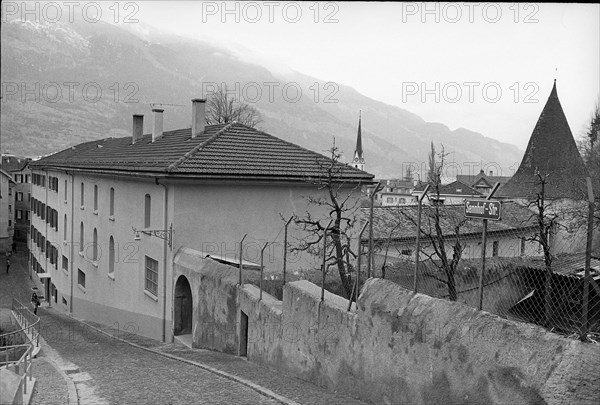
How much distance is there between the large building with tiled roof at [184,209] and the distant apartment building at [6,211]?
37.5m

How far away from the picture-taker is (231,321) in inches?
470

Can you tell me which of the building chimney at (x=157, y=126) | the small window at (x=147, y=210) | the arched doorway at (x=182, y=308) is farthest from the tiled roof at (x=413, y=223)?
the building chimney at (x=157, y=126)

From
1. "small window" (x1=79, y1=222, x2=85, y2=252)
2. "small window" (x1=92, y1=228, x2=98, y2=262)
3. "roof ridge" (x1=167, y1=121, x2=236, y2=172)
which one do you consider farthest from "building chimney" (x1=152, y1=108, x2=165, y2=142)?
"small window" (x1=79, y1=222, x2=85, y2=252)

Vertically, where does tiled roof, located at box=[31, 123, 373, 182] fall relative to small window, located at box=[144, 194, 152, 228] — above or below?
above

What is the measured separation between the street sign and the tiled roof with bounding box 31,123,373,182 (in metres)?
9.03

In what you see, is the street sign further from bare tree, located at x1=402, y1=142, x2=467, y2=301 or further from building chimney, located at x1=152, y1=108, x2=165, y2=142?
building chimney, located at x1=152, y1=108, x2=165, y2=142

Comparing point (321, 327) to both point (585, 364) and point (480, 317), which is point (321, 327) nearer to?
point (480, 317)

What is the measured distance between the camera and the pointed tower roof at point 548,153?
38.3 metres

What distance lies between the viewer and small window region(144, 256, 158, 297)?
52.6 feet

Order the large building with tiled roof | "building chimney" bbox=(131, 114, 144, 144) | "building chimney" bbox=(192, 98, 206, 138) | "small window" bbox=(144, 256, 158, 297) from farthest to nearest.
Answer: "building chimney" bbox=(131, 114, 144, 144) < "building chimney" bbox=(192, 98, 206, 138) < "small window" bbox=(144, 256, 158, 297) < the large building with tiled roof

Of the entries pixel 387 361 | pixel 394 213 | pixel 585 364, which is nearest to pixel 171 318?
pixel 387 361

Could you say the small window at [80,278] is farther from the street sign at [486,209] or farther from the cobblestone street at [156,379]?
the street sign at [486,209]

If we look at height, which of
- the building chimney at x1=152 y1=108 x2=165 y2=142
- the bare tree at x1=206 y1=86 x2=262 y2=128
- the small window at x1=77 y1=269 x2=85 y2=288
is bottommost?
the small window at x1=77 y1=269 x2=85 y2=288

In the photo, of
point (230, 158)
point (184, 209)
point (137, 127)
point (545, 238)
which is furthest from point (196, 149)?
point (137, 127)
